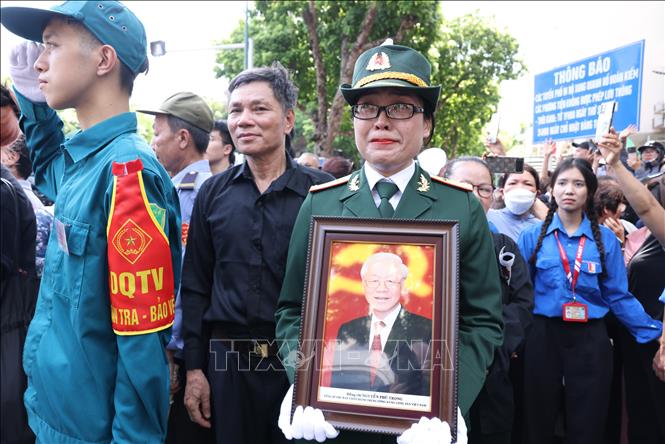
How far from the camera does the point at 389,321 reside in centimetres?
161

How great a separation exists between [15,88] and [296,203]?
1248mm

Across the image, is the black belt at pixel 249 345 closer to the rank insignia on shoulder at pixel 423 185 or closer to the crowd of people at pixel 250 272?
the crowd of people at pixel 250 272

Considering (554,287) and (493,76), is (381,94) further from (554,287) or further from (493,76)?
(493,76)

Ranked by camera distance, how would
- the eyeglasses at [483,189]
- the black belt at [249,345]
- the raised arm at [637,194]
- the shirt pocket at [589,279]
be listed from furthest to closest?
the shirt pocket at [589,279]
the eyeglasses at [483,189]
the raised arm at [637,194]
the black belt at [249,345]

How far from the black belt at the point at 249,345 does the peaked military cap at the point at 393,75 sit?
3.77 feet

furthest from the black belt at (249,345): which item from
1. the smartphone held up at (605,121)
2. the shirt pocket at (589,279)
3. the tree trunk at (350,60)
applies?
the tree trunk at (350,60)

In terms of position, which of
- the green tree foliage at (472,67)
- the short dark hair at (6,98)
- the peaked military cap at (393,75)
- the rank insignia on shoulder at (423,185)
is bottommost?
the rank insignia on shoulder at (423,185)

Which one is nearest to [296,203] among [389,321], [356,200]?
[356,200]

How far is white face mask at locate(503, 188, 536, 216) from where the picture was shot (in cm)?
436

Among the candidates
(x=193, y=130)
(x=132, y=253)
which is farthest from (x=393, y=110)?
(x=193, y=130)

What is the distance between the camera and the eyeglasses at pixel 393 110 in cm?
183

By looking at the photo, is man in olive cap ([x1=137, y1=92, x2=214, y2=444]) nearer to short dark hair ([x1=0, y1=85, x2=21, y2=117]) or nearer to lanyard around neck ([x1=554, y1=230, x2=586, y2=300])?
short dark hair ([x1=0, y1=85, x2=21, y2=117])

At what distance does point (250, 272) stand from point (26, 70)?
123cm

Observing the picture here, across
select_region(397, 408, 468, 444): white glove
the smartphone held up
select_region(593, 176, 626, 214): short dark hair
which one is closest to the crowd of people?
select_region(397, 408, 468, 444): white glove
